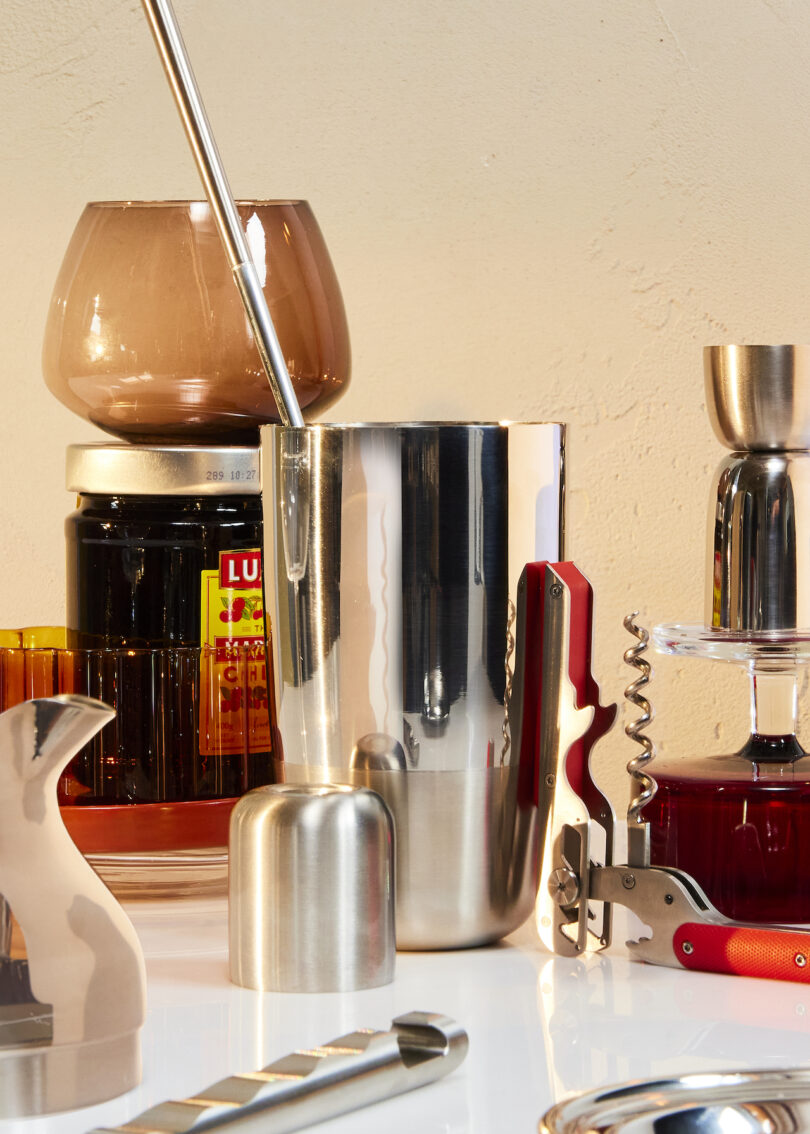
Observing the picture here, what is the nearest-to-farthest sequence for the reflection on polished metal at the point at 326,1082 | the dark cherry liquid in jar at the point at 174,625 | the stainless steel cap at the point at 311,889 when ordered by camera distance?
the reflection on polished metal at the point at 326,1082, the stainless steel cap at the point at 311,889, the dark cherry liquid in jar at the point at 174,625

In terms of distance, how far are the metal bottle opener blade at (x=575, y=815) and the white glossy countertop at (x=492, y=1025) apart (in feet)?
0.04

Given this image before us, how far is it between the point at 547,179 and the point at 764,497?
0.50 metres

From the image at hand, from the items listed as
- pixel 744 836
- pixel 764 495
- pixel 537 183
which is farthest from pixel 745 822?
pixel 537 183

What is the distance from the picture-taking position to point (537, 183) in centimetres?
98

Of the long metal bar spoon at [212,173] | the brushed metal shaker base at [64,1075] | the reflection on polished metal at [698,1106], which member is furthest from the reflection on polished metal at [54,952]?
the long metal bar spoon at [212,173]

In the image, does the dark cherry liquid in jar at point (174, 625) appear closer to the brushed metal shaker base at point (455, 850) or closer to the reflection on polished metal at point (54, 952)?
the brushed metal shaker base at point (455, 850)

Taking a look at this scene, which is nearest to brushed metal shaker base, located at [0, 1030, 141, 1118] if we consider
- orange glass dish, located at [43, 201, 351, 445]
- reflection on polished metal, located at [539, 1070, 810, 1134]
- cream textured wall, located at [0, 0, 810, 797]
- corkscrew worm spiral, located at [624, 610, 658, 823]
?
reflection on polished metal, located at [539, 1070, 810, 1134]

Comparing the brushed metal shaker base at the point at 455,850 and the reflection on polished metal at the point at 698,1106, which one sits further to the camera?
the brushed metal shaker base at the point at 455,850

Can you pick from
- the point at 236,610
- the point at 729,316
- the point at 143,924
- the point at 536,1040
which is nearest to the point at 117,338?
the point at 236,610

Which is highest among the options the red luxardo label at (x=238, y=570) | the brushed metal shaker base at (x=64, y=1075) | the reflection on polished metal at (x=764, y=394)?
the reflection on polished metal at (x=764, y=394)

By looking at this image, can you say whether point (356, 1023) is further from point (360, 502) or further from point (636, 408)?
point (636, 408)

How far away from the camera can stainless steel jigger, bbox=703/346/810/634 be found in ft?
1.73

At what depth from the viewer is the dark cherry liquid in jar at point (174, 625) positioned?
0.60 meters

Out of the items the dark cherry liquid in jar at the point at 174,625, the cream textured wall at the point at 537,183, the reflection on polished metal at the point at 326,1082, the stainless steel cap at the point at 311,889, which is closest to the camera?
the reflection on polished metal at the point at 326,1082
